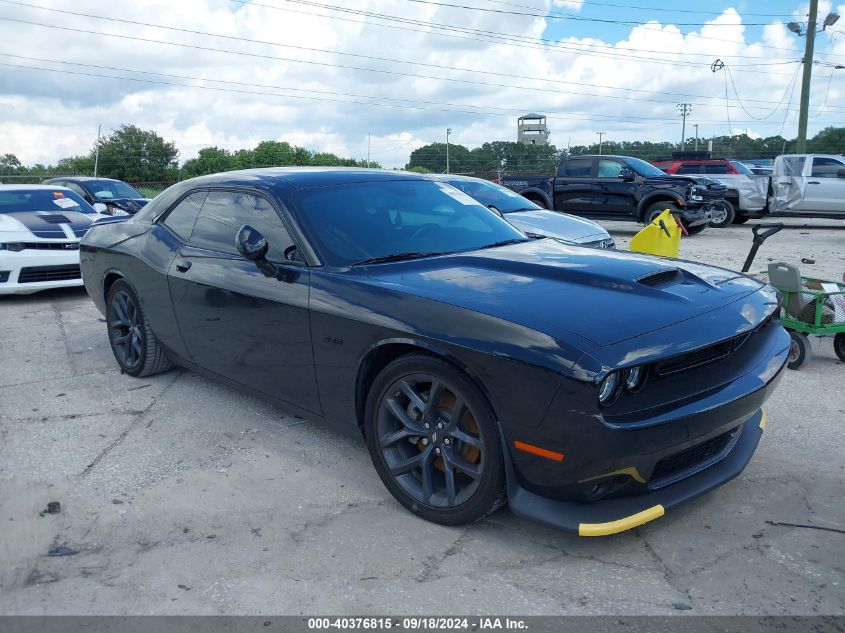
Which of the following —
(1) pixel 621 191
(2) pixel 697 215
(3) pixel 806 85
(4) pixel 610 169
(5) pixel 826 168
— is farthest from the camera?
(3) pixel 806 85

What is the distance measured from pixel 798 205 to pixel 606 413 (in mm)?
16192

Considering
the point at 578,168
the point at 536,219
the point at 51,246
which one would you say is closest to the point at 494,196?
the point at 536,219

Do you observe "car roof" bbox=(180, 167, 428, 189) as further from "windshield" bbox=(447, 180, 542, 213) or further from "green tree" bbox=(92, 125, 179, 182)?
"green tree" bbox=(92, 125, 179, 182)

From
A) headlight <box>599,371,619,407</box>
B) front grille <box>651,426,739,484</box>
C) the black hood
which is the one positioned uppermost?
the black hood

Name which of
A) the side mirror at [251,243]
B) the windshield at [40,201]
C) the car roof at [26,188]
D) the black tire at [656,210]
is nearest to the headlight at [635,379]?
the side mirror at [251,243]

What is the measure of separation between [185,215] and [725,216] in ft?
47.4

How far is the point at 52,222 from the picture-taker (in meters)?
9.17

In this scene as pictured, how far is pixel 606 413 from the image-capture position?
260 centimetres

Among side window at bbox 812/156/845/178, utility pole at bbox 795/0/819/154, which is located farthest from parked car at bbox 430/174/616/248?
utility pole at bbox 795/0/819/154

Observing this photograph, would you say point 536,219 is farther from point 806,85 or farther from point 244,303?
point 806,85

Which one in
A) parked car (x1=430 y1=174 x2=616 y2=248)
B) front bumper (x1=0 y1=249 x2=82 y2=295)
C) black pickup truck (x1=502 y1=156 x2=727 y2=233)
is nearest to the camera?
parked car (x1=430 y1=174 x2=616 y2=248)

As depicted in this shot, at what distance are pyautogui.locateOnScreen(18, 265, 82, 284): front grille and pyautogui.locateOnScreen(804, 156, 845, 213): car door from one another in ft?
49.3

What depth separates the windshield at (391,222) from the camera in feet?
12.3

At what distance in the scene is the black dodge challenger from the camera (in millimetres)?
2676
